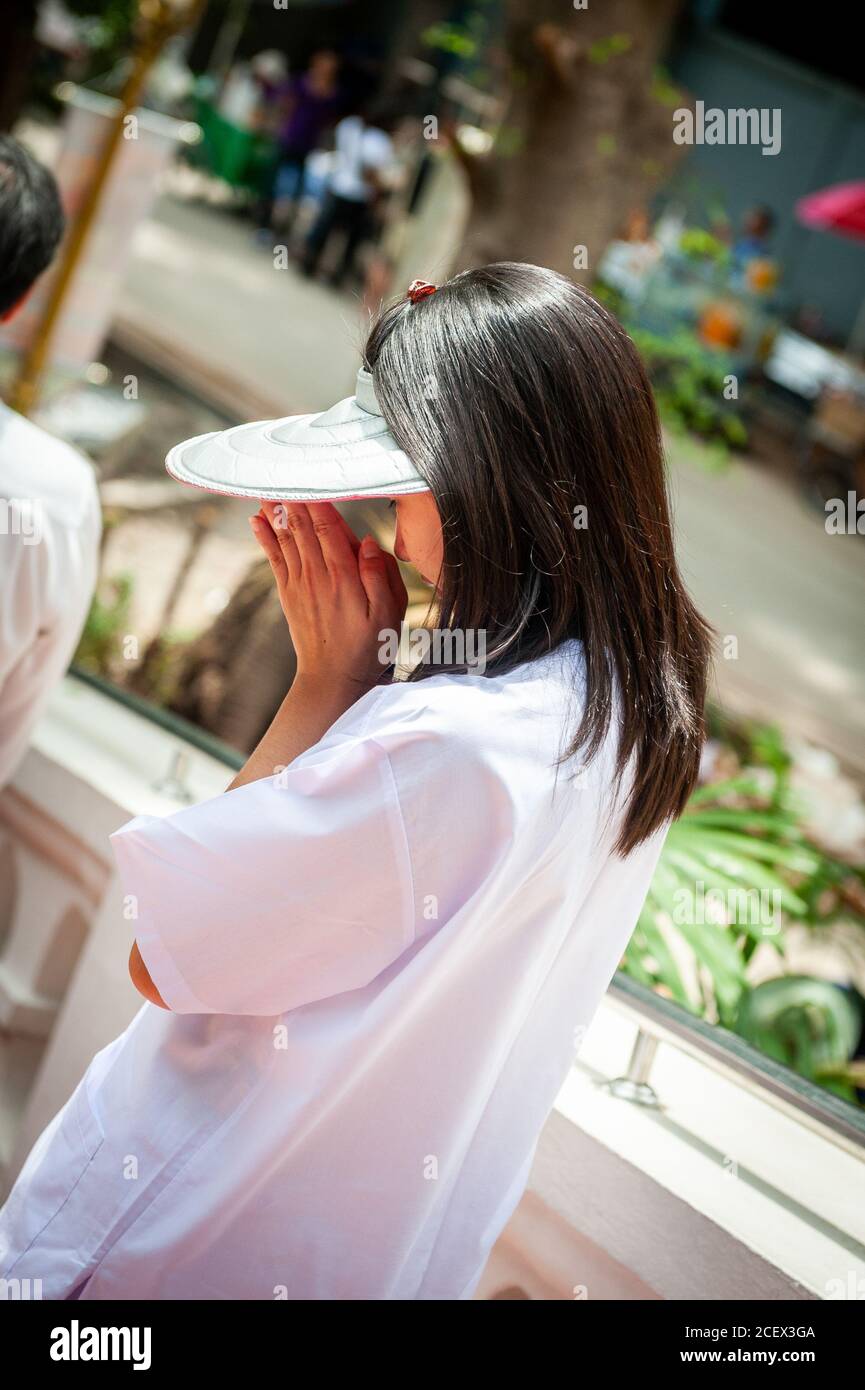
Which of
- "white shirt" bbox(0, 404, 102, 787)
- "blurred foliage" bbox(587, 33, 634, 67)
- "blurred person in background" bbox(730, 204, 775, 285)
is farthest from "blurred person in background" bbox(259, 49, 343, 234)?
"white shirt" bbox(0, 404, 102, 787)

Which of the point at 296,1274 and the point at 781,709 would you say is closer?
the point at 296,1274

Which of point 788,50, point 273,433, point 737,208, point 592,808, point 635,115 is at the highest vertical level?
point 788,50

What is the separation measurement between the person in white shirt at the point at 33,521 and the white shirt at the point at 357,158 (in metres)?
10.8

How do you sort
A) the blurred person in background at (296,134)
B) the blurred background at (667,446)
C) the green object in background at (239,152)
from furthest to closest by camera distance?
the green object in background at (239,152), the blurred person in background at (296,134), the blurred background at (667,446)

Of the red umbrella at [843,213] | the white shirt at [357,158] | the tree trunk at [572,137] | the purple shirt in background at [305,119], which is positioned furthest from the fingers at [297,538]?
the purple shirt in background at [305,119]

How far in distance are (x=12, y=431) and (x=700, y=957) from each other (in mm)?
1475

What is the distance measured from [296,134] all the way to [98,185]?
29.5 ft

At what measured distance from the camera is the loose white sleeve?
1099 millimetres

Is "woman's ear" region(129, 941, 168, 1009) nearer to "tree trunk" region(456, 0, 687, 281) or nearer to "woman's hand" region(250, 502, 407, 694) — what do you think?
"woman's hand" region(250, 502, 407, 694)

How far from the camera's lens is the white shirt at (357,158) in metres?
12.0

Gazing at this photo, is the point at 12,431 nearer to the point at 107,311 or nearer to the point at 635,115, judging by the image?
the point at 635,115

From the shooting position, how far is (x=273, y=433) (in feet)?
3.98

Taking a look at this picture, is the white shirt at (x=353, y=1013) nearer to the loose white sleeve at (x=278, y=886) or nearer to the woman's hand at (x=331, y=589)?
the loose white sleeve at (x=278, y=886)
